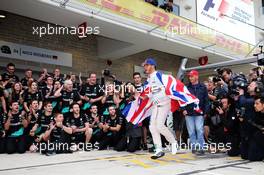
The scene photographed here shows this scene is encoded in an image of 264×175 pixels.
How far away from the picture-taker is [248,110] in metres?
4.96

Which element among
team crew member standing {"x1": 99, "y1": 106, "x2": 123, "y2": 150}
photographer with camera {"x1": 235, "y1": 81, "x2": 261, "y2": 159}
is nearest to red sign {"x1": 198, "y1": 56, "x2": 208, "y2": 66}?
team crew member standing {"x1": 99, "y1": 106, "x2": 123, "y2": 150}

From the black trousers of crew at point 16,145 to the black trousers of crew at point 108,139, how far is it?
5.13 feet

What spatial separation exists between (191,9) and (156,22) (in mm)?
4718

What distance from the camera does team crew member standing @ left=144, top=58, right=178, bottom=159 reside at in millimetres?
4949

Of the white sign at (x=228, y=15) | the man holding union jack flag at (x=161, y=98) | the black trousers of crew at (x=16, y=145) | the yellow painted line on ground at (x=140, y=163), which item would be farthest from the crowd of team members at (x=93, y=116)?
the white sign at (x=228, y=15)

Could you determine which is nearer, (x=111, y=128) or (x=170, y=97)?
(x=170, y=97)

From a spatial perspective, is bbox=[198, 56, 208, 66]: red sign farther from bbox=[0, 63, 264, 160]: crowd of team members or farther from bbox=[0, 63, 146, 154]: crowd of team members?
bbox=[0, 63, 146, 154]: crowd of team members

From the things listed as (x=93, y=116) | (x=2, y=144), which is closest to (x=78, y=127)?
(x=93, y=116)

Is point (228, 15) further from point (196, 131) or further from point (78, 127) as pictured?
point (78, 127)

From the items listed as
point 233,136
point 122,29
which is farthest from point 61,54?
point 233,136

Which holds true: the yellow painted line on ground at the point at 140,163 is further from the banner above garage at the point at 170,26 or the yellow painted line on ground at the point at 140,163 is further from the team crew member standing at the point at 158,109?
the banner above garage at the point at 170,26

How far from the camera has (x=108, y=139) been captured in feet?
21.9

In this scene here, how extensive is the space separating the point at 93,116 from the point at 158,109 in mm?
2160

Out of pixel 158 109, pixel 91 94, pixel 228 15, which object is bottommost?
pixel 158 109
